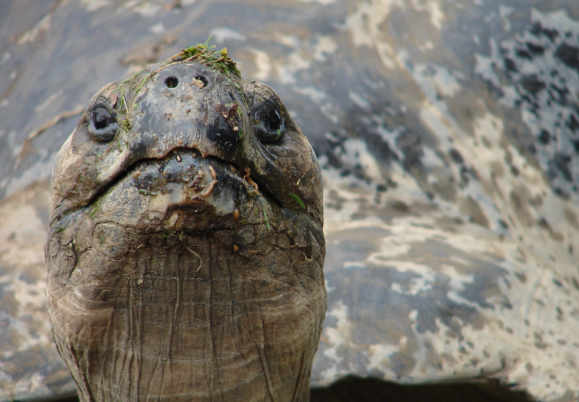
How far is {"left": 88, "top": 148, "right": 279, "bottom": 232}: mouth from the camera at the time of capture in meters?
1.14

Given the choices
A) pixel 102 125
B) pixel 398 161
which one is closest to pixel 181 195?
pixel 102 125

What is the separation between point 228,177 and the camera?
119 cm

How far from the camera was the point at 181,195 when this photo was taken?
44.6 inches

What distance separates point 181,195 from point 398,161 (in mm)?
2016

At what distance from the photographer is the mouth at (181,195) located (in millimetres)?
1143

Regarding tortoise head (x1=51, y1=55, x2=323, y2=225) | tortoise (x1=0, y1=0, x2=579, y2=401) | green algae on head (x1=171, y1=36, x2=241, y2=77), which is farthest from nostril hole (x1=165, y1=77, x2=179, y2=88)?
tortoise (x1=0, y1=0, x2=579, y2=401)

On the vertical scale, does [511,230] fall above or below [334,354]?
below

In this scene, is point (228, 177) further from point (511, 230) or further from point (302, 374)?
point (511, 230)

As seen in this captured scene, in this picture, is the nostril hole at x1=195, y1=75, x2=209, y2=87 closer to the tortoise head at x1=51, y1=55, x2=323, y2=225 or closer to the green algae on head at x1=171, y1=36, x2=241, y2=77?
the tortoise head at x1=51, y1=55, x2=323, y2=225

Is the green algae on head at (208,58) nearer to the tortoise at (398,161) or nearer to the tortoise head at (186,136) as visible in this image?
the tortoise head at (186,136)

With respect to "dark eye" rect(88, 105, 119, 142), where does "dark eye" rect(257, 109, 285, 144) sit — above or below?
below

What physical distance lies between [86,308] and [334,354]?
124 cm

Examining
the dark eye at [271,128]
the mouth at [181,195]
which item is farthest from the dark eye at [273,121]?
the mouth at [181,195]

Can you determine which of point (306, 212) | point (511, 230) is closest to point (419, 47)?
point (511, 230)
